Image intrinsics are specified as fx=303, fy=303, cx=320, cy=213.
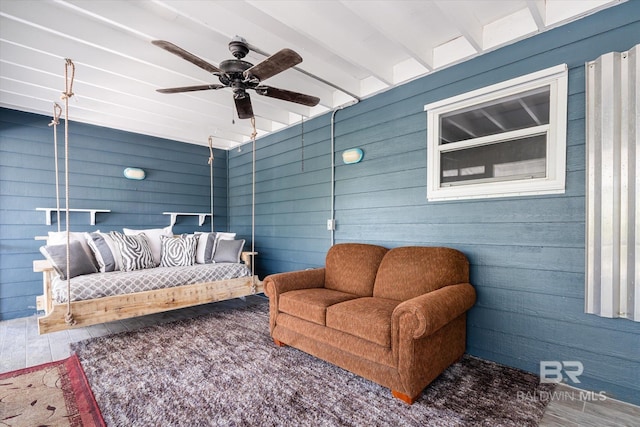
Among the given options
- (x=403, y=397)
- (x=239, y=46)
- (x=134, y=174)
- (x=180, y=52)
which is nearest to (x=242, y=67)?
(x=239, y=46)

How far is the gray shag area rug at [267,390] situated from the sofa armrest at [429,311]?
49 cm

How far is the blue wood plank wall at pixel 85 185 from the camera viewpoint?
3646mm

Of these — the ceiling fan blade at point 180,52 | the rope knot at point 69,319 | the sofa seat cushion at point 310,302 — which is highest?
the ceiling fan blade at point 180,52

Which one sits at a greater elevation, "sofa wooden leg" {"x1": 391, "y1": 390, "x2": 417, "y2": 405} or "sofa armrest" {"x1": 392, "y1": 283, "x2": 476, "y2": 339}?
"sofa armrest" {"x1": 392, "y1": 283, "x2": 476, "y2": 339}

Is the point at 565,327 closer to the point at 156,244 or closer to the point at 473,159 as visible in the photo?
the point at 473,159

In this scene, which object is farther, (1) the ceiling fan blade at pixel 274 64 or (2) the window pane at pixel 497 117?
(2) the window pane at pixel 497 117

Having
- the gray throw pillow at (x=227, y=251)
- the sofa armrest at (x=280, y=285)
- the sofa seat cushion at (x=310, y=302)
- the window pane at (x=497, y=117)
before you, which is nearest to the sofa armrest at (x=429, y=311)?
the sofa seat cushion at (x=310, y=302)

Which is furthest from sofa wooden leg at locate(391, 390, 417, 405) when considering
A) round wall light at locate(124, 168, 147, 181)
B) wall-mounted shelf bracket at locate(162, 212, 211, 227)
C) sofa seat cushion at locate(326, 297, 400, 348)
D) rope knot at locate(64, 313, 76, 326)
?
round wall light at locate(124, 168, 147, 181)

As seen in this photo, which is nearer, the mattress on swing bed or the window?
the window

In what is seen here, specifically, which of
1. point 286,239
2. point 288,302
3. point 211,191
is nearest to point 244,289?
point 286,239

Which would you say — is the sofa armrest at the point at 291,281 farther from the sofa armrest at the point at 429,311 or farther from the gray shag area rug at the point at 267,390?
the sofa armrest at the point at 429,311

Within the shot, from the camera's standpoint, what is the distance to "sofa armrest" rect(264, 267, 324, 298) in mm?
2775

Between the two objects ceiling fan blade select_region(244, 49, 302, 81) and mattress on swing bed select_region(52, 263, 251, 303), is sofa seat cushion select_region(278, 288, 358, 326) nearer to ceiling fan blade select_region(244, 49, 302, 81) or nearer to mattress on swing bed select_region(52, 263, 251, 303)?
mattress on swing bed select_region(52, 263, 251, 303)

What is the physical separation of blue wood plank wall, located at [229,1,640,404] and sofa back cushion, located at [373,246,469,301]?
213 millimetres
